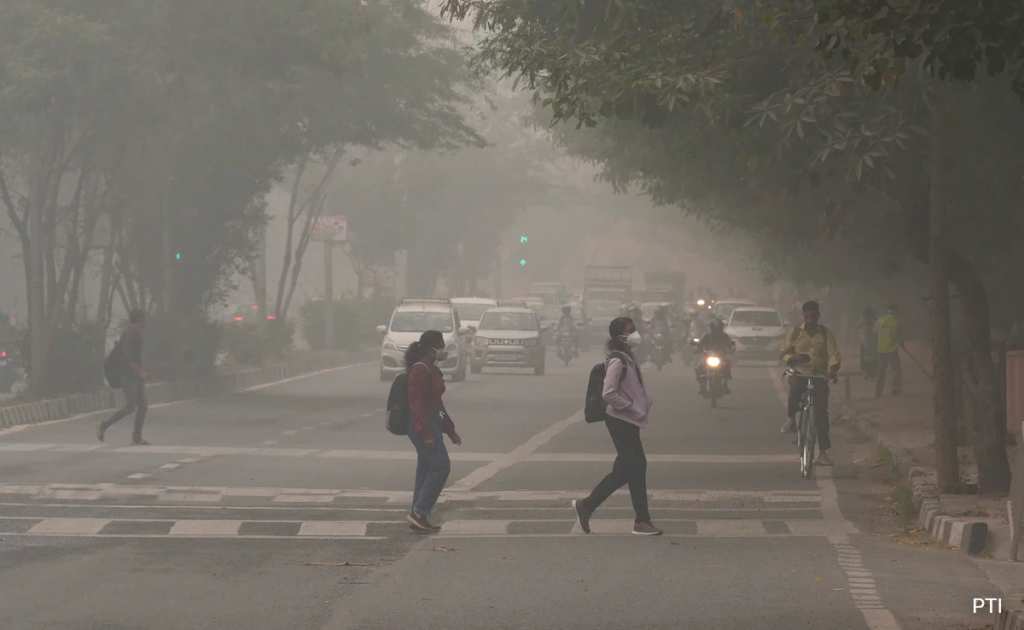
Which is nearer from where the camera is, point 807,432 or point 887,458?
point 807,432

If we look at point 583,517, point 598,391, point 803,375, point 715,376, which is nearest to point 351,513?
point 583,517

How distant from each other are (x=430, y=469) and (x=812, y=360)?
570cm

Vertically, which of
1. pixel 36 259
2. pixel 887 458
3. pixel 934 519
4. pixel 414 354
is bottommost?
pixel 887 458

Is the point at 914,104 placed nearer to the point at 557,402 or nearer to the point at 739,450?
the point at 739,450

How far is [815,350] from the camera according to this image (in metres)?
16.5

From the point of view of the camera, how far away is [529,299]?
67.5m

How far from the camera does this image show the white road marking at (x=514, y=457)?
15.3m

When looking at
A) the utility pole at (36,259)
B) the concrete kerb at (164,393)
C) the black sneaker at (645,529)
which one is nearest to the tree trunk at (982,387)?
the black sneaker at (645,529)

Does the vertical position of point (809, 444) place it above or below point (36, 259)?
below

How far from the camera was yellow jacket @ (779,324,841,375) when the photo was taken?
16.4 metres

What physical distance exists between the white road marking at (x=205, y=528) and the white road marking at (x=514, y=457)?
302cm

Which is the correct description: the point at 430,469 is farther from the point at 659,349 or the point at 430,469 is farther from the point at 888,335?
the point at 659,349

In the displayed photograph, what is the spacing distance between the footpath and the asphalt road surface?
0.26 meters

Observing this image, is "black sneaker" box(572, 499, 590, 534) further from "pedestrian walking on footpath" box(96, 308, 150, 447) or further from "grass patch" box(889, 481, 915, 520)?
"pedestrian walking on footpath" box(96, 308, 150, 447)
